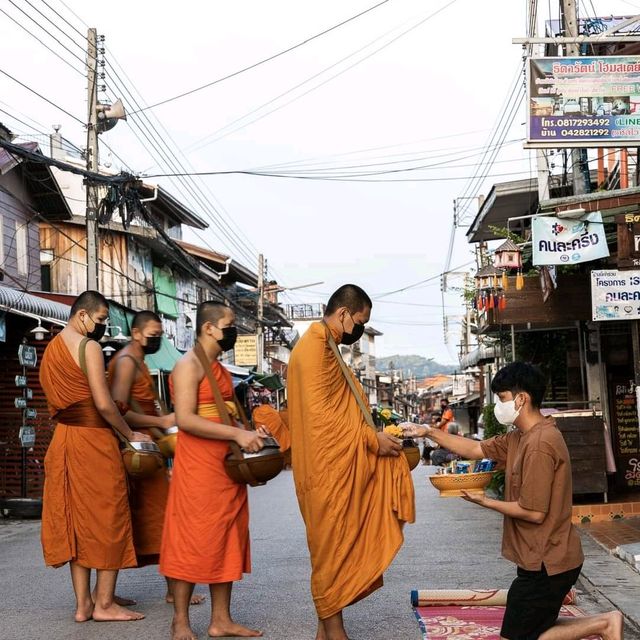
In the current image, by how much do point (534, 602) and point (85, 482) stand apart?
301cm

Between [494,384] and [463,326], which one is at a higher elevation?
[463,326]

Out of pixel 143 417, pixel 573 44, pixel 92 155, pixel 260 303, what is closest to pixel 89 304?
pixel 143 417

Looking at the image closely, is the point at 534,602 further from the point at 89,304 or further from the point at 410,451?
the point at 89,304

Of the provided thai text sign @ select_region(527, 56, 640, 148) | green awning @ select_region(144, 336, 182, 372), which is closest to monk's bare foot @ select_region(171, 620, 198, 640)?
thai text sign @ select_region(527, 56, 640, 148)

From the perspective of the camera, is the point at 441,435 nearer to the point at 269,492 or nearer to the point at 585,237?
the point at 585,237

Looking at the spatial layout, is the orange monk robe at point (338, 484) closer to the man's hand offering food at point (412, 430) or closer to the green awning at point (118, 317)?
the man's hand offering food at point (412, 430)

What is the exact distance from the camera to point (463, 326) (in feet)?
160

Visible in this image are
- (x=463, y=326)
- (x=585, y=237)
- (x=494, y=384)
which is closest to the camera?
(x=494, y=384)

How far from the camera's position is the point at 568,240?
34.0 feet

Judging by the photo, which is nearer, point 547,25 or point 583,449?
point 583,449

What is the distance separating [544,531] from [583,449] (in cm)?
748

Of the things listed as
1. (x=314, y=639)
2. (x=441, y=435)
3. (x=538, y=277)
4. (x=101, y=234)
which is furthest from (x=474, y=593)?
(x=101, y=234)

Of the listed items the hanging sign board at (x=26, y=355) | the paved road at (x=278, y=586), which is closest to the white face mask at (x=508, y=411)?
the paved road at (x=278, y=586)

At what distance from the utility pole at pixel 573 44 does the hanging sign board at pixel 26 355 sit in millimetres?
7652
